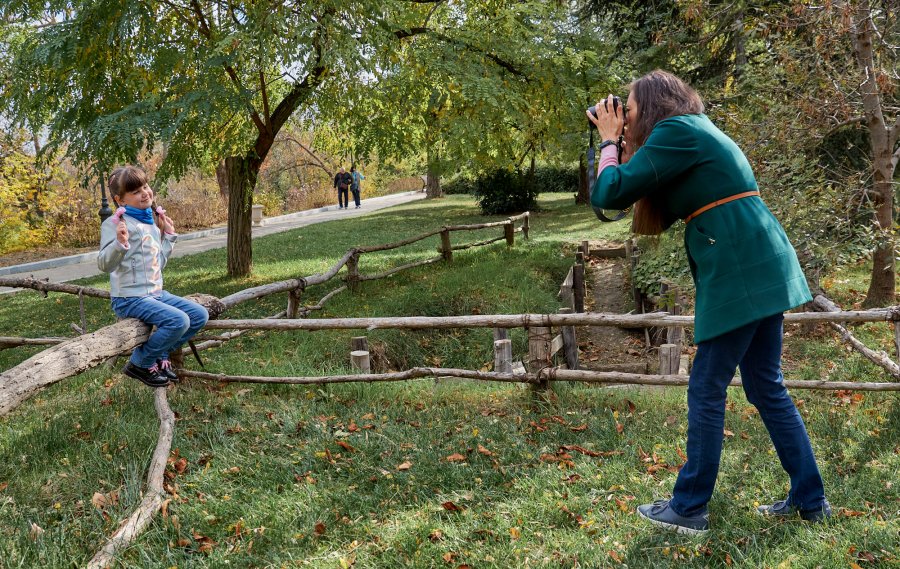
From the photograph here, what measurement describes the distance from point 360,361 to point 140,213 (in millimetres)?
2272

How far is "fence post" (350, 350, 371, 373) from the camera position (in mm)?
6024

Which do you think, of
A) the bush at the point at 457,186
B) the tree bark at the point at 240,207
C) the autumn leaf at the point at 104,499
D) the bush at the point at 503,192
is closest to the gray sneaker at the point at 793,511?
the autumn leaf at the point at 104,499

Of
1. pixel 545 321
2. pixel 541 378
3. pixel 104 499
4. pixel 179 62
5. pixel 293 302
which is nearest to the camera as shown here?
pixel 104 499

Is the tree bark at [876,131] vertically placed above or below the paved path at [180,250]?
above

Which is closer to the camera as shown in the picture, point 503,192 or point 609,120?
point 609,120

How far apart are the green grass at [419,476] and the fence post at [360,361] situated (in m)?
0.40

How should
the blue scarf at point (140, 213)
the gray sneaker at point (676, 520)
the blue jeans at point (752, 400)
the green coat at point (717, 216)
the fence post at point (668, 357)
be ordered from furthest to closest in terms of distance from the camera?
the fence post at point (668, 357) < the blue scarf at point (140, 213) < the gray sneaker at point (676, 520) < the blue jeans at point (752, 400) < the green coat at point (717, 216)

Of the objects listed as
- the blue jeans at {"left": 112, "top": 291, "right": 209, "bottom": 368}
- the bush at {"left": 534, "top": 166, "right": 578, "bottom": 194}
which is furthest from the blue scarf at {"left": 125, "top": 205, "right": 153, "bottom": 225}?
the bush at {"left": 534, "top": 166, "right": 578, "bottom": 194}

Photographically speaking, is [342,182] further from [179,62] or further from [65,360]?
[65,360]

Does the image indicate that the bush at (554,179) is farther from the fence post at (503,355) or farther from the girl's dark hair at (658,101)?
the girl's dark hair at (658,101)

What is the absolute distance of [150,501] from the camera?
3.54 meters

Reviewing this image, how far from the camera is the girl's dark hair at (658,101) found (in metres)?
2.93

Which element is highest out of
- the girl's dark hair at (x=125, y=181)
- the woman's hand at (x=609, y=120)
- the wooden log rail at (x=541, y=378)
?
the woman's hand at (x=609, y=120)

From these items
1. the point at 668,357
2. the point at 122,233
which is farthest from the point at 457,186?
the point at 122,233
